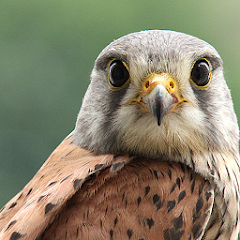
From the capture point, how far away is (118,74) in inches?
62.0

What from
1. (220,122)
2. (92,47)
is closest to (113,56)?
(220,122)

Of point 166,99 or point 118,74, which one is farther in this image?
point 118,74

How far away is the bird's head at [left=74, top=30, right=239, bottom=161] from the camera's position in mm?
1495

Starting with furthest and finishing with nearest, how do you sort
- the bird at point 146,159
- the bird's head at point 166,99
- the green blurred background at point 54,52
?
the green blurred background at point 54,52
the bird's head at point 166,99
the bird at point 146,159

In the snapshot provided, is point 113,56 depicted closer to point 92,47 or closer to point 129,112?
point 129,112

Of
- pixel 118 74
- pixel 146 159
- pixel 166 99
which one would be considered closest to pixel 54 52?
pixel 118 74

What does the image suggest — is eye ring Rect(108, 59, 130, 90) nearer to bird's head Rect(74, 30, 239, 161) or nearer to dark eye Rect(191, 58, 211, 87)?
bird's head Rect(74, 30, 239, 161)

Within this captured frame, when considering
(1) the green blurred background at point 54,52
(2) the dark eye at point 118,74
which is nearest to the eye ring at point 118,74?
(2) the dark eye at point 118,74

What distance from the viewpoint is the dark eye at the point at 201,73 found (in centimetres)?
158

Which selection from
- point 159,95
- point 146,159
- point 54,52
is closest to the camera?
point 159,95

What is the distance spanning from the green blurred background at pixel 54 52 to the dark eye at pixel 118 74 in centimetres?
282

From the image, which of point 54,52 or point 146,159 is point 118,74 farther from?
Result: point 54,52

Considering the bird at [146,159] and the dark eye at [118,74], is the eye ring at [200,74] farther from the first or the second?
the dark eye at [118,74]

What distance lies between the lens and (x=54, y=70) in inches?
186
